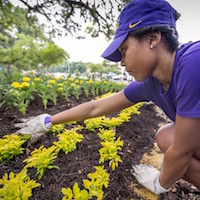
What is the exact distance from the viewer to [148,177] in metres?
1.25

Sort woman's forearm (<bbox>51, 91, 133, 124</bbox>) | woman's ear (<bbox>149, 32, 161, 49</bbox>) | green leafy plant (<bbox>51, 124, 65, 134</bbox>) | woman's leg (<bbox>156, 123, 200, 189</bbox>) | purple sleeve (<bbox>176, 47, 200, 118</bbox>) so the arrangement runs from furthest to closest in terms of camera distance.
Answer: green leafy plant (<bbox>51, 124, 65, 134</bbox>) < woman's forearm (<bbox>51, 91, 133, 124</bbox>) < woman's leg (<bbox>156, 123, 200, 189</bbox>) < woman's ear (<bbox>149, 32, 161, 49</bbox>) < purple sleeve (<bbox>176, 47, 200, 118</bbox>)

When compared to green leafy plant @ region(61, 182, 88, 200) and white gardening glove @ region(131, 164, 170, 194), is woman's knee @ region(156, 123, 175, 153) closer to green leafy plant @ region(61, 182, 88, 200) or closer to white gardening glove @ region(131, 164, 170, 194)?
white gardening glove @ region(131, 164, 170, 194)

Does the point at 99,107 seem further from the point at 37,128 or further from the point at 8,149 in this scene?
the point at 8,149

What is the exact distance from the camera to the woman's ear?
77 centimetres

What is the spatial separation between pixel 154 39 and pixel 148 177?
1108mm

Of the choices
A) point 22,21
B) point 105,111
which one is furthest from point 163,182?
point 22,21

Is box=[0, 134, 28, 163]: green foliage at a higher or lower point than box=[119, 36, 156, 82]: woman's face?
lower

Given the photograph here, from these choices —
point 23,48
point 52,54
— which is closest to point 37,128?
point 23,48

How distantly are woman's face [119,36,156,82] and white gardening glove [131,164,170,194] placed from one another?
0.87 m

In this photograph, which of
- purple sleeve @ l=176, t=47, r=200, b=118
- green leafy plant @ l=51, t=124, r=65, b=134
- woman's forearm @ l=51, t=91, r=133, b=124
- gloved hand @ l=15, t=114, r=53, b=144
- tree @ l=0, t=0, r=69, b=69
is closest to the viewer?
purple sleeve @ l=176, t=47, r=200, b=118

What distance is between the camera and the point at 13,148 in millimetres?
1282

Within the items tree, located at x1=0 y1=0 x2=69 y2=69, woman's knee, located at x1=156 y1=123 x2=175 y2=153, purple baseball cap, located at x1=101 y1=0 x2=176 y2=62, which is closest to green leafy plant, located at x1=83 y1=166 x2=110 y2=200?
woman's knee, located at x1=156 y1=123 x2=175 y2=153

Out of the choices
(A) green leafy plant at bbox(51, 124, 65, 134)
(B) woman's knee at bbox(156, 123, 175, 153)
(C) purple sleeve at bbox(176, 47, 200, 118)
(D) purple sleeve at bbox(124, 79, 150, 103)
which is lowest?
(A) green leafy plant at bbox(51, 124, 65, 134)

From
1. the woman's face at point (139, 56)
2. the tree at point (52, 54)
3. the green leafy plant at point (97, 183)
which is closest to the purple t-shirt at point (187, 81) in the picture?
the woman's face at point (139, 56)
